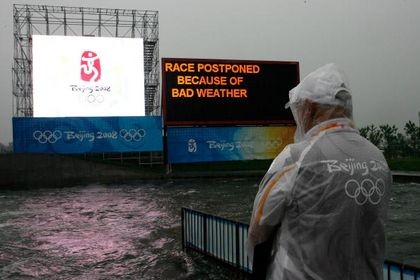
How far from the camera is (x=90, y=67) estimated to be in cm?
3444

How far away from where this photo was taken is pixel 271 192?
69.6 inches

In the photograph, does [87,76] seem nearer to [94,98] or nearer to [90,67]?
[90,67]

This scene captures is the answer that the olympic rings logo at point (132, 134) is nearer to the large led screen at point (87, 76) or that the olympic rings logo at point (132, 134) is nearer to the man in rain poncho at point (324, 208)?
the large led screen at point (87, 76)

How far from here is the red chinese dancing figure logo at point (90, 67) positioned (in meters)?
34.2

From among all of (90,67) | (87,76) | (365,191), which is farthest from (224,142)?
(365,191)

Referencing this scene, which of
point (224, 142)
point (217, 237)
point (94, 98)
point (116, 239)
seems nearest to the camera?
point (217, 237)

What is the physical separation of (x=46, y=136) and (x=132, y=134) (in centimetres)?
543

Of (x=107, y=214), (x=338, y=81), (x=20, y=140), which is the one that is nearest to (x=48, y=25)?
(x=20, y=140)


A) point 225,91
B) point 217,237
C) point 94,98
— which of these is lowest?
point 217,237

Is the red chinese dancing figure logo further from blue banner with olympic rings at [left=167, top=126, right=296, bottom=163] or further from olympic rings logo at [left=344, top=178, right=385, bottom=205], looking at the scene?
olympic rings logo at [left=344, top=178, right=385, bottom=205]

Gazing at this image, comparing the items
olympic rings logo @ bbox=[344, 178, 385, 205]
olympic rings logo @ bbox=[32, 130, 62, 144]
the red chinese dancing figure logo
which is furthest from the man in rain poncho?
the red chinese dancing figure logo

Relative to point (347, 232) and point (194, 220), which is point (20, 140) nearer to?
point (194, 220)

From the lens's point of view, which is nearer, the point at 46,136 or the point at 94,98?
the point at 46,136

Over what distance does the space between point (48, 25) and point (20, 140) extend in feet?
45.4
